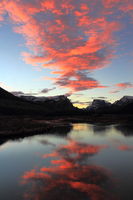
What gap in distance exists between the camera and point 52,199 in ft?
42.6

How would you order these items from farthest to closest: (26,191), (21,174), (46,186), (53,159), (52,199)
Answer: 1. (53,159)
2. (21,174)
3. (46,186)
4. (26,191)
5. (52,199)

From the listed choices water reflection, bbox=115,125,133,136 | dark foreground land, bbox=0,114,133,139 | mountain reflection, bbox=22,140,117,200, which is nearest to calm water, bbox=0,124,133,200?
mountain reflection, bbox=22,140,117,200

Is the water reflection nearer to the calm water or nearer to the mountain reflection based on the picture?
the calm water

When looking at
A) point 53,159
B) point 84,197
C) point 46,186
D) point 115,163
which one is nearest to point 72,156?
point 53,159

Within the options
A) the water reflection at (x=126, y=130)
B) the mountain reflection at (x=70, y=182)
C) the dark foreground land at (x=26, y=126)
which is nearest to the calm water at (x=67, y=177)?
the mountain reflection at (x=70, y=182)

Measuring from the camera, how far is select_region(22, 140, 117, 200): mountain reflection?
1365 cm

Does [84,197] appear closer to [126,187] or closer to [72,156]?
[126,187]

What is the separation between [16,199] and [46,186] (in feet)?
9.71

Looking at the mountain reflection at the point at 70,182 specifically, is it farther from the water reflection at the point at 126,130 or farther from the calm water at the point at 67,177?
the water reflection at the point at 126,130

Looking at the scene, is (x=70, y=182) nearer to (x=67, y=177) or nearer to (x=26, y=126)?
(x=67, y=177)

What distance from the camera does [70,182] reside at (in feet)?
53.6

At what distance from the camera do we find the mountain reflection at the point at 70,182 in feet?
44.8

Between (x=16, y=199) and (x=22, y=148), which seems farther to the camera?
(x=22, y=148)

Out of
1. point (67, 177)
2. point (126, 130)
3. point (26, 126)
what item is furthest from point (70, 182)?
point (126, 130)
